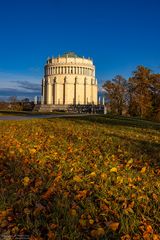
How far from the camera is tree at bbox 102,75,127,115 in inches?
2121

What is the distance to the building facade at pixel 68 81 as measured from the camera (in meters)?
101

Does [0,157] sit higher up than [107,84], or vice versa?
[107,84]

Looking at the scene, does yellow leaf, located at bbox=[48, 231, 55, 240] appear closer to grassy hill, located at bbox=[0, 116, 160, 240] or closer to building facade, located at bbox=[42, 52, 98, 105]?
grassy hill, located at bbox=[0, 116, 160, 240]

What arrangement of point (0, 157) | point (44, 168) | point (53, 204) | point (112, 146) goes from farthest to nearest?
point (112, 146) < point (0, 157) < point (44, 168) < point (53, 204)

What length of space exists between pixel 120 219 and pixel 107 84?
179 ft

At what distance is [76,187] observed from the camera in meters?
3.81

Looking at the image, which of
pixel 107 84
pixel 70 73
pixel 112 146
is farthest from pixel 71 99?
pixel 112 146

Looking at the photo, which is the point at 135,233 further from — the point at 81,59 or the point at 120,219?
the point at 81,59

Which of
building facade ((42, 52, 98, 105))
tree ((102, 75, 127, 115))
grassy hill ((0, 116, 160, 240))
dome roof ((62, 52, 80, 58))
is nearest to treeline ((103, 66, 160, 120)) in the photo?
tree ((102, 75, 127, 115))

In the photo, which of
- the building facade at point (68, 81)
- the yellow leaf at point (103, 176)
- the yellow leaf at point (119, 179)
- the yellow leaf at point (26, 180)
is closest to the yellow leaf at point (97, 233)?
the yellow leaf at point (119, 179)

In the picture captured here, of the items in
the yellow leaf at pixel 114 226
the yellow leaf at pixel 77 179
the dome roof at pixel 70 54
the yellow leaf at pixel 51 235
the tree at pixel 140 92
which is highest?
the dome roof at pixel 70 54

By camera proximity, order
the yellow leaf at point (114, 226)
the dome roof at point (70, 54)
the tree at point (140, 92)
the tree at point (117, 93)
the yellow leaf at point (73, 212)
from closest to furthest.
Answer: the yellow leaf at point (114, 226) < the yellow leaf at point (73, 212) < the tree at point (140, 92) < the tree at point (117, 93) < the dome roof at point (70, 54)

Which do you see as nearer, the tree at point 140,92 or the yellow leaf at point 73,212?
the yellow leaf at point 73,212

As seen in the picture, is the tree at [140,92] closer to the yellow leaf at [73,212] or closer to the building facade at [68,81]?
the yellow leaf at [73,212]
